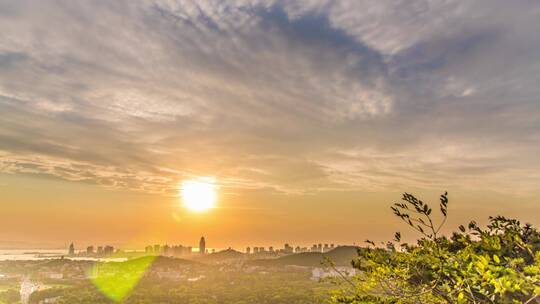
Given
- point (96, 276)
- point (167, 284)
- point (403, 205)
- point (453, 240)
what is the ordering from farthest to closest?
point (96, 276)
point (167, 284)
point (453, 240)
point (403, 205)

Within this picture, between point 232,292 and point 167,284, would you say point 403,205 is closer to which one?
point 232,292

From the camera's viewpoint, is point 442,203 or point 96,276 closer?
point 442,203

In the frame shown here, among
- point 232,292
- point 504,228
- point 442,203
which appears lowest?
point 232,292

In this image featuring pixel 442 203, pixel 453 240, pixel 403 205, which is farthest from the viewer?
pixel 453 240

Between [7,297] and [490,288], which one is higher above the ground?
[490,288]

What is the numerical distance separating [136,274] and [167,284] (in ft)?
125

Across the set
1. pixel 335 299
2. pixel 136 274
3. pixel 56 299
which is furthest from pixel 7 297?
pixel 335 299

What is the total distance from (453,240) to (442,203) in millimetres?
4861

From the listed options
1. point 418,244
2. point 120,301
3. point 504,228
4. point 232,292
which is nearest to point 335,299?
point 418,244

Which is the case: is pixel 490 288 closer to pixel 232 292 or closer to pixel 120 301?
pixel 120 301

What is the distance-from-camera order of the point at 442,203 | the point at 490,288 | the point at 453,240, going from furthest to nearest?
the point at 453,240 < the point at 490,288 < the point at 442,203

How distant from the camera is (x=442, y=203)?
5.99m

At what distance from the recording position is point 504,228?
768 cm

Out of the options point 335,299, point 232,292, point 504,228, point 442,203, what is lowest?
point 232,292
